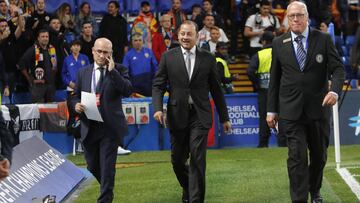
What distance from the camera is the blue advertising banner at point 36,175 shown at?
36.5 ft

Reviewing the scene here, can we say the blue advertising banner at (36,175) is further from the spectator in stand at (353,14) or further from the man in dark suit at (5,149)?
the spectator in stand at (353,14)

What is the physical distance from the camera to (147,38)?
22.8 metres

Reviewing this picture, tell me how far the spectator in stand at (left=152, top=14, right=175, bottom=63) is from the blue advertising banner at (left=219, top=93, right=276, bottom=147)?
2.65m

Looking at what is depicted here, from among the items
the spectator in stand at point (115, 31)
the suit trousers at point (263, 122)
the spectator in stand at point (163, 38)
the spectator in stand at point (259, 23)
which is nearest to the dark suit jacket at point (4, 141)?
the suit trousers at point (263, 122)

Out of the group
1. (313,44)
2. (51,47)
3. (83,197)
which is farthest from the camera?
(51,47)

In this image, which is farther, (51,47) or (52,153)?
(51,47)

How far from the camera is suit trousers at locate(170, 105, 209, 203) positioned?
11.1m

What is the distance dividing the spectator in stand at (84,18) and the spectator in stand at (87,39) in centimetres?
126

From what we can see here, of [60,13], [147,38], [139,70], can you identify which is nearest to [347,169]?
[139,70]

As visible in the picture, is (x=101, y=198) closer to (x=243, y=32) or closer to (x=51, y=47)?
(x=51, y=47)

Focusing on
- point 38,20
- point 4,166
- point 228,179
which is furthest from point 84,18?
point 4,166

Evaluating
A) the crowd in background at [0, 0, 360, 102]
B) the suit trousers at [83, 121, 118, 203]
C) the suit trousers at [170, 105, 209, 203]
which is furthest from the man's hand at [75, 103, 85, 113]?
the crowd in background at [0, 0, 360, 102]

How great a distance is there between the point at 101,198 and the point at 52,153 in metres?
3.29

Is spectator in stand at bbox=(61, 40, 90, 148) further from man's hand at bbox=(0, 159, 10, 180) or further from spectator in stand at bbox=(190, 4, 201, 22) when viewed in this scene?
man's hand at bbox=(0, 159, 10, 180)
